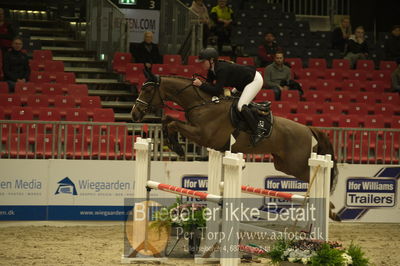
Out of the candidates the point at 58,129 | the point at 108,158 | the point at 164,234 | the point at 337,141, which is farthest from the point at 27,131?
the point at 337,141

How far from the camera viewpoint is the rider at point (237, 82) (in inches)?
387

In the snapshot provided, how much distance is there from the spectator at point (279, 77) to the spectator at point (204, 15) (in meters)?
1.92

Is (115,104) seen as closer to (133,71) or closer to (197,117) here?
(133,71)

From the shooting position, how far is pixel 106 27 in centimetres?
1619

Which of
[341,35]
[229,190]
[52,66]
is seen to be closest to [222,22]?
[341,35]

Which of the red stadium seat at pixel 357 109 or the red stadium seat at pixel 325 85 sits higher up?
the red stadium seat at pixel 325 85

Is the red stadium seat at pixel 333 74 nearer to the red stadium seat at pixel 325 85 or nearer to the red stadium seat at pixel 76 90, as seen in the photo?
the red stadium seat at pixel 325 85

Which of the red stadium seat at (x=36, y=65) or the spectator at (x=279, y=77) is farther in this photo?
the spectator at (x=279, y=77)

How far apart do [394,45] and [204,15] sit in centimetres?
449

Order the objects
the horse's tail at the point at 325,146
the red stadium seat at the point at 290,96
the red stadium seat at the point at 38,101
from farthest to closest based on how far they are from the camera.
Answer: the red stadium seat at the point at 290,96 → the red stadium seat at the point at 38,101 → the horse's tail at the point at 325,146

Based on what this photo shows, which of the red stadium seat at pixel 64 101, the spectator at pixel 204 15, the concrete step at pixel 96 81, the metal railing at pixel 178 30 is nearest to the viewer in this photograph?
the red stadium seat at pixel 64 101

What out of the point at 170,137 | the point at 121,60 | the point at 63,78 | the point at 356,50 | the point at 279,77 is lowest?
the point at 170,137

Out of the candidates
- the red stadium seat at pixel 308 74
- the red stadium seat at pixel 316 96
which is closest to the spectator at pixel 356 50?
the red stadium seat at pixel 308 74

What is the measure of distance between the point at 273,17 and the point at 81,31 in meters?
4.50
